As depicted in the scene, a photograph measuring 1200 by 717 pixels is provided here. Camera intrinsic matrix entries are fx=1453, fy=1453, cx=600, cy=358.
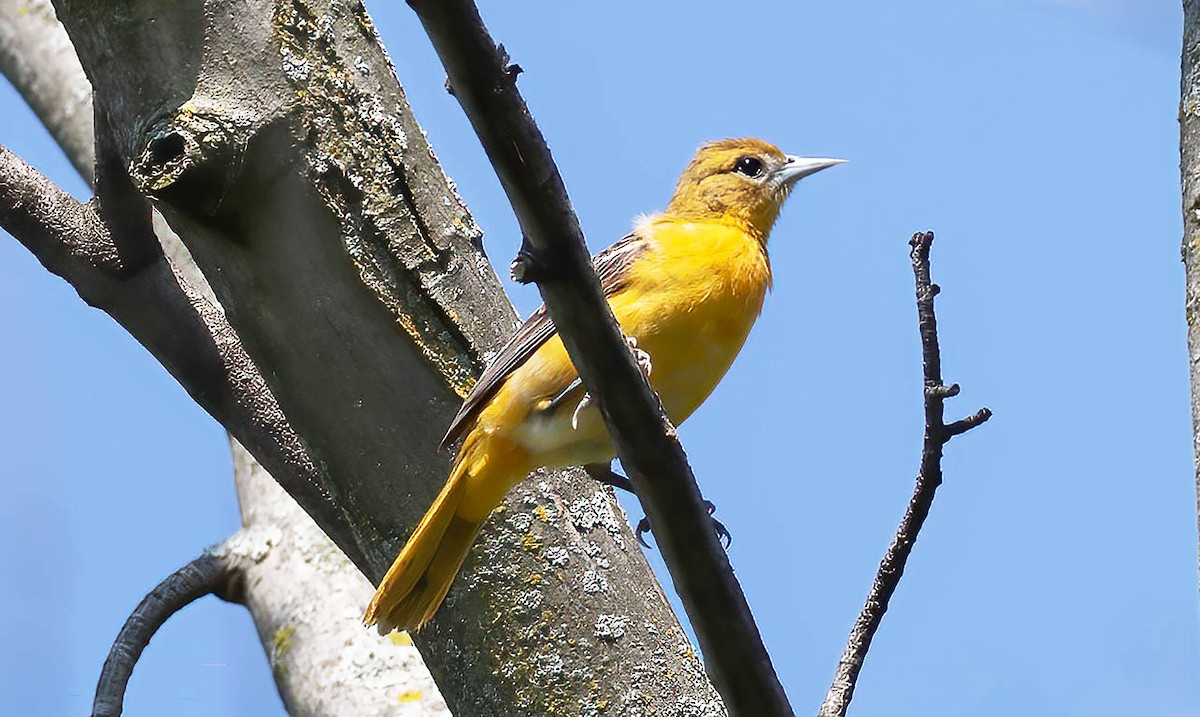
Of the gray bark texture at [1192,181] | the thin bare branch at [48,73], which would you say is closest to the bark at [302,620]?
the thin bare branch at [48,73]

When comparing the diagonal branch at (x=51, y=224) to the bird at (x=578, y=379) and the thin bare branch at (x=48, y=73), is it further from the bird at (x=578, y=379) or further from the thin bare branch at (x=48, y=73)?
the thin bare branch at (x=48, y=73)

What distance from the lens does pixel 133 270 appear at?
3.55 metres

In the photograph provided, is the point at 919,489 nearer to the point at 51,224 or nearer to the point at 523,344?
the point at 523,344

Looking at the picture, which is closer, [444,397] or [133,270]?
[444,397]

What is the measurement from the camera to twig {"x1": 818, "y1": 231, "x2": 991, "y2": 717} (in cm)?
256

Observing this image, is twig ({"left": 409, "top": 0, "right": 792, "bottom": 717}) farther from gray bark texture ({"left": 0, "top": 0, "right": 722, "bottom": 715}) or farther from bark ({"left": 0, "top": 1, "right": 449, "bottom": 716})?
bark ({"left": 0, "top": 1, "right": 449, "bottom": 716})

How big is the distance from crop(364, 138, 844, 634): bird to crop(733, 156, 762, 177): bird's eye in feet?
0.77

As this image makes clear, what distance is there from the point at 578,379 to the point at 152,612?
4.32ft

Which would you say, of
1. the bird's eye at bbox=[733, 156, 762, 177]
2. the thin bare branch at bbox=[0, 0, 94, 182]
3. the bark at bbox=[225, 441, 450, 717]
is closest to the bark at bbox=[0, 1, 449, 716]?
the bark at bbox=[225, 441, 450, 717]

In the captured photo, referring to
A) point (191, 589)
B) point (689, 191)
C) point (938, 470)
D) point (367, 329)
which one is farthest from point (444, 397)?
point (689, 191)

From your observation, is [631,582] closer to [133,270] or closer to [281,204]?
[281,204]

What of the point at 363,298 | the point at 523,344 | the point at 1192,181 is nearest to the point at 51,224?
the point at 363,298

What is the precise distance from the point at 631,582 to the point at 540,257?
128cm

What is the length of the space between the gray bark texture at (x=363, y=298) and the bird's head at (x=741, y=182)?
1.48 meters
